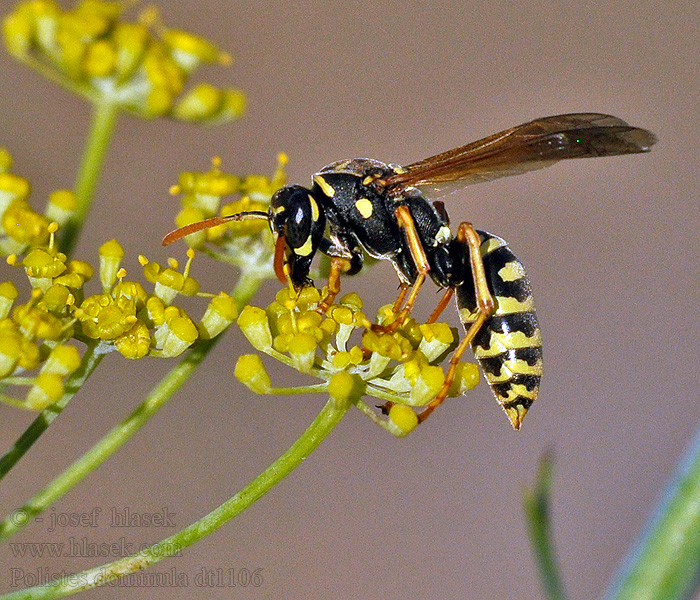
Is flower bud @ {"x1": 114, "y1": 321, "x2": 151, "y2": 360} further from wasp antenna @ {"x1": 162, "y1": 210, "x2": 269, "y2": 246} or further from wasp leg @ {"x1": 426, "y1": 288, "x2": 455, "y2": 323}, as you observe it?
wasp leg @ {"x1": 426, "y1": 288, "x2": 455, "y2": 323}

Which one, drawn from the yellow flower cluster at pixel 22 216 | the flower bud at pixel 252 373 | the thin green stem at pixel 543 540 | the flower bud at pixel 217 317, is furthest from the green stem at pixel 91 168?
the thin green stem at pixel 543 540

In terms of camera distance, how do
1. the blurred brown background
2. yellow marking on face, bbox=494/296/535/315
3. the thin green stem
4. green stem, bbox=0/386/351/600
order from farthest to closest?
the blurred brown background < yellow marking on face, bbox=494/296/535/315 < the thin green stem < green stem, bbox=0/386/351/600

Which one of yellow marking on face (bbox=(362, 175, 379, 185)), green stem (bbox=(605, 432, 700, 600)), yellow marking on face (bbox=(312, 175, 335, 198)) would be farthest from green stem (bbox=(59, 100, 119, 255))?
green stem (bbox=(605, 432, 700, 600))

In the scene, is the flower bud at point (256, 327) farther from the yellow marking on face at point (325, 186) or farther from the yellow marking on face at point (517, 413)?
the yellow marking on face at point (517, 413)

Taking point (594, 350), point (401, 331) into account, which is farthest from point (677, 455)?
point (401, 331)

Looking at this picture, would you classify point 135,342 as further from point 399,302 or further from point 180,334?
point 399,302

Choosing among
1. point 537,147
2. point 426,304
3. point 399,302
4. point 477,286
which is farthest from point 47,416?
point 426,304
